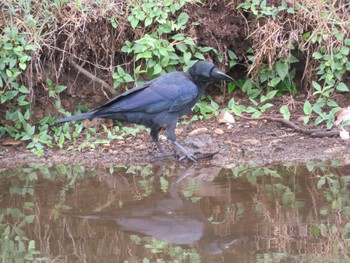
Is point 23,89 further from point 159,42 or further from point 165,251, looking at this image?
point 165,251

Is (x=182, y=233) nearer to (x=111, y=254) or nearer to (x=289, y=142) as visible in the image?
(x=111, y=254)

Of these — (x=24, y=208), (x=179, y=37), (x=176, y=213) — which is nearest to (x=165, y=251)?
(x=176, y=213)

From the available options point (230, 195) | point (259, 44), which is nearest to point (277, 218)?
point (230, 195)

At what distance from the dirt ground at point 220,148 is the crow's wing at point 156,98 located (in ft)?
1.15

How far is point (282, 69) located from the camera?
6379 mm

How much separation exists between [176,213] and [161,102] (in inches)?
56.2

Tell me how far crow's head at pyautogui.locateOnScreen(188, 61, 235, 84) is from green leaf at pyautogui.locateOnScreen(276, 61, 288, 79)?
2.90 feet

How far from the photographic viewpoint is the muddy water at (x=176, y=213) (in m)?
3.65

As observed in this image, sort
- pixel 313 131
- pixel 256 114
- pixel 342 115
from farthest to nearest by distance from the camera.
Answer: pixel 256 114 → pixel 342 115 → pixel 313 131

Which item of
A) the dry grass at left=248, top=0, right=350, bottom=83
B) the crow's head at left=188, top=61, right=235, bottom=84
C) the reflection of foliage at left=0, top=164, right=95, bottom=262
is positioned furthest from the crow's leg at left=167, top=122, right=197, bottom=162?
the dry grass at left=248, top=0, right=350, bottom=83

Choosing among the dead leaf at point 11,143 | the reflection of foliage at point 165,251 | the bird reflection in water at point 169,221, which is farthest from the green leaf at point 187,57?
the reflection of foliage at point 165,251

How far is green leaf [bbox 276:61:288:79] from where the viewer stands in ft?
20.9

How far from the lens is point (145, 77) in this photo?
21.4 feet

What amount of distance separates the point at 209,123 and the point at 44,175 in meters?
1.66
